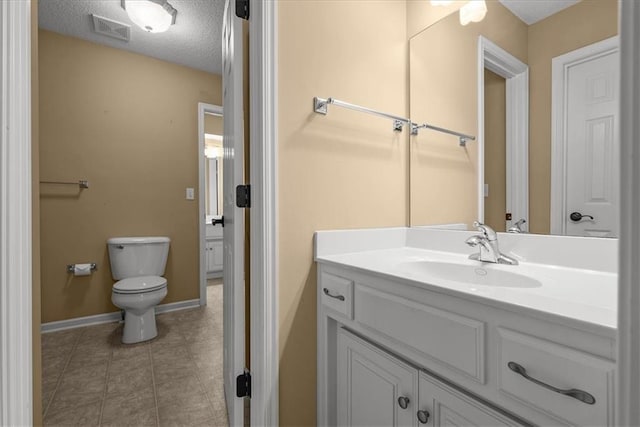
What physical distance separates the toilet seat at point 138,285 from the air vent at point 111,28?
2030 millimetres

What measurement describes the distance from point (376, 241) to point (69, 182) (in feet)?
8.66

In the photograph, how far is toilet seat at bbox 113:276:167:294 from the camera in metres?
2.16

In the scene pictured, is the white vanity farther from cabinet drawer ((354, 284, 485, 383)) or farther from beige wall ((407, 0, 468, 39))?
beige wall ((407, 0, 468, 39))

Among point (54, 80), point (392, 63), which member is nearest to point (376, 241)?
point (392, 63)

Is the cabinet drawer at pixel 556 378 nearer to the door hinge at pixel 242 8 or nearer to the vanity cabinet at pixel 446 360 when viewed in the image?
the vanity cabinet at pixel 446 360

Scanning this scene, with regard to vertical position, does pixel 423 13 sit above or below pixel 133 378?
above

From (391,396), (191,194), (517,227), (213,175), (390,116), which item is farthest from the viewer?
(213,175)

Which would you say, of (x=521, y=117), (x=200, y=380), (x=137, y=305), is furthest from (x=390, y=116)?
(x=137, y=305)

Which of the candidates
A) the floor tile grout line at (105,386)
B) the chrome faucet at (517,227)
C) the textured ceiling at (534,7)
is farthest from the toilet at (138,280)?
the textured ceiling at (534,7)

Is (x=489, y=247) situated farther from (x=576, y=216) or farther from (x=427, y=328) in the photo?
(x=427, y=328)

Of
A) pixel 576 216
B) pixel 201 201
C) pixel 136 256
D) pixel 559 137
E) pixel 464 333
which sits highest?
pixel 559 137

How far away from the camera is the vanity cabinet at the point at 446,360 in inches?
19.9

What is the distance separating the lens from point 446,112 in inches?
55.9

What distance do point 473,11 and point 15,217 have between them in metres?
1.76
